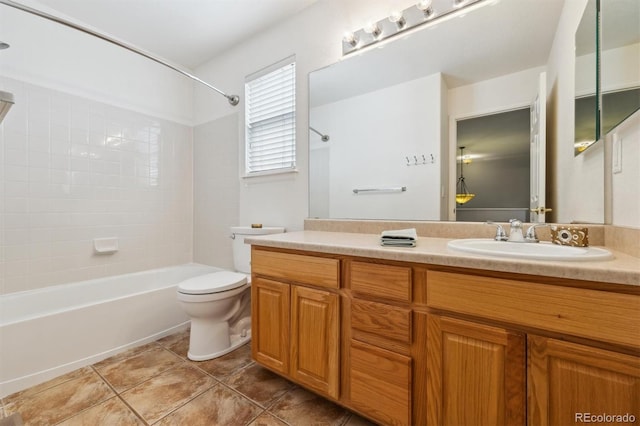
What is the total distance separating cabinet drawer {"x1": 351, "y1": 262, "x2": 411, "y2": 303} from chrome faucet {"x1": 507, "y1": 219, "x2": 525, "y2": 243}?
56 cm

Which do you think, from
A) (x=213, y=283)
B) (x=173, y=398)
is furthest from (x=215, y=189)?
(x=173, y=398)

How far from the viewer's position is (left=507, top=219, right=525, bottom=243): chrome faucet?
116 cm

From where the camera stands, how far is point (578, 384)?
0.73 metres

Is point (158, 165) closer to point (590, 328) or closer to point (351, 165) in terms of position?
point (351, 165)

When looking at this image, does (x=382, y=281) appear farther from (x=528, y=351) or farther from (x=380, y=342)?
(x=528, y=351)

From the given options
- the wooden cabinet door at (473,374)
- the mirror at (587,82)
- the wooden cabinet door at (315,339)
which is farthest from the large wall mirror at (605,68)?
the wooden cabinet door at (315,339)

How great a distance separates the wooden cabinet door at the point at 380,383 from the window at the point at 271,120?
1438 millimetres

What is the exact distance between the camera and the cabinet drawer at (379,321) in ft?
3.32

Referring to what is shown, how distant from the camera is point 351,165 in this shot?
5.92 ft

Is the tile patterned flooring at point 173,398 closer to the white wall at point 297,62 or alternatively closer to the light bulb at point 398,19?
the white wall at point 297,62

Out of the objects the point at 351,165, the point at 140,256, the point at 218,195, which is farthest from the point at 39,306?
the point at 351,165

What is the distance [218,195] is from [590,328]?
8.82ft

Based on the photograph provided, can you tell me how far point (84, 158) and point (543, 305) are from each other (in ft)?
10.0

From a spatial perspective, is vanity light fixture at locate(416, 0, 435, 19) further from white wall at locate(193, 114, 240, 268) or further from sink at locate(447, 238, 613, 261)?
white wall at locate(193, 114, 240, 268)
